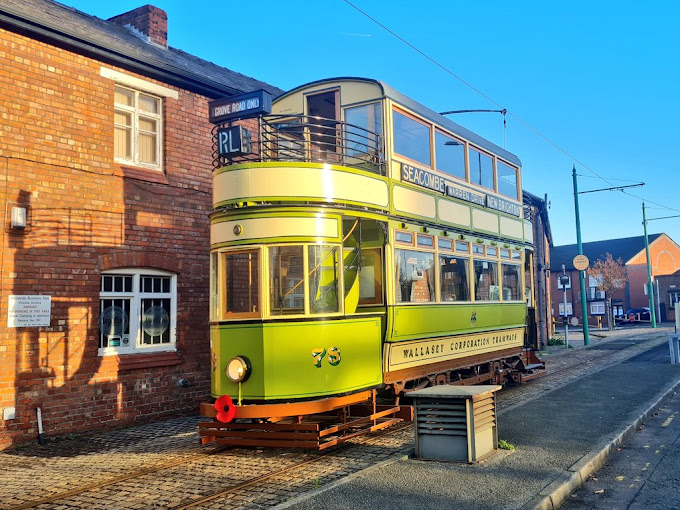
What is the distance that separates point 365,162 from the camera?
29.9 feet

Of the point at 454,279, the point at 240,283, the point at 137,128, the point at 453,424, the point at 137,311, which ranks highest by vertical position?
the point at 137,128

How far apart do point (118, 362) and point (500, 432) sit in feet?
19.1

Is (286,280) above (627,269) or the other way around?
the other way around

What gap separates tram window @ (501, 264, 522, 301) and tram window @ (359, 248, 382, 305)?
14.4ft

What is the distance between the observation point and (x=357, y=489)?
577 centimetres

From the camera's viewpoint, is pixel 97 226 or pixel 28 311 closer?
pixel 28 311

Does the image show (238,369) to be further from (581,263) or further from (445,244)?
(581,263)

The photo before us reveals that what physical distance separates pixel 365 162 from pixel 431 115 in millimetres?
1901

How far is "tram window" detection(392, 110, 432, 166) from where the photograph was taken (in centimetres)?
927

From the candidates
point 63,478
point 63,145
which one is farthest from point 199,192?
point 63,478

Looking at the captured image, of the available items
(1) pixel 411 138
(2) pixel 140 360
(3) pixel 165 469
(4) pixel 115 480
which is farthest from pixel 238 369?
(1) pixel 411 138

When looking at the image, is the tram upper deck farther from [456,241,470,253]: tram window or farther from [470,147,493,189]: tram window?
[456,241,470,253]: tram window

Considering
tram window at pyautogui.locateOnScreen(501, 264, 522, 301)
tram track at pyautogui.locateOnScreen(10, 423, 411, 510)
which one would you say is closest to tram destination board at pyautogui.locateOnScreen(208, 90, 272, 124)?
tram track at pyautogui.locateOnScreen(10, 423, 411, 510)

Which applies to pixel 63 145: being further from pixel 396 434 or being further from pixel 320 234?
pixel 396 434
